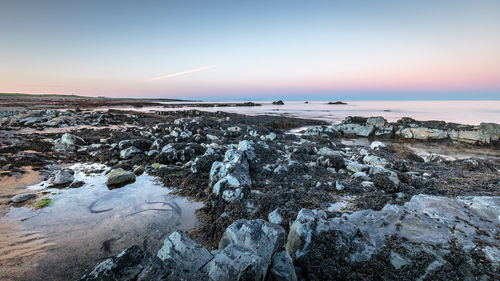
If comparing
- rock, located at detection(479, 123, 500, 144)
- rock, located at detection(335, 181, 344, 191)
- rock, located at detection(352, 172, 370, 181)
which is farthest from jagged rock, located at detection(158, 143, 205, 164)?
rock, located at detection(479, 123, 500, 144)

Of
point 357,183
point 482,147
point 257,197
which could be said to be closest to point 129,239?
point 257,197

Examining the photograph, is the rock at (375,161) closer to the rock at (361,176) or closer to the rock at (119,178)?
the rock at (361,176)

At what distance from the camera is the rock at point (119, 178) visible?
741 centimetres

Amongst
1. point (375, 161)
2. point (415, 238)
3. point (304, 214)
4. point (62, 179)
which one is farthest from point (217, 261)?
point (375, 161)

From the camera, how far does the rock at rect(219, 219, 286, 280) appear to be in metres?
3.01

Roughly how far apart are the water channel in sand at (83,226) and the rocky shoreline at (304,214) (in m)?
0.62

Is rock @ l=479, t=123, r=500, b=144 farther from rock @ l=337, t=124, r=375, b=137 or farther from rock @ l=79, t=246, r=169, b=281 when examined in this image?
rock @ l=79, t=246, r=169, b=281

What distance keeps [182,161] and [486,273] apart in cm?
970

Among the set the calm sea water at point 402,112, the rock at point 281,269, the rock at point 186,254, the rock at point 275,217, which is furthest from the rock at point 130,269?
the calm sea water at point 402,112

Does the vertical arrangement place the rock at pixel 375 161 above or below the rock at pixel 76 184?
above

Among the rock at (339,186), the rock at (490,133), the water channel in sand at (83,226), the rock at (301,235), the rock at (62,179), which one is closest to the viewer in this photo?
the rock at (301,235)

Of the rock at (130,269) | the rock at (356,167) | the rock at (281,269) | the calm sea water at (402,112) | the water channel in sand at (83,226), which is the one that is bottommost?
the water channel in sand at (83,226)

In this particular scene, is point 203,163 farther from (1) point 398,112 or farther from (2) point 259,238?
(1) point 398,112

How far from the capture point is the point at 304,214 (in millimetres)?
3791
